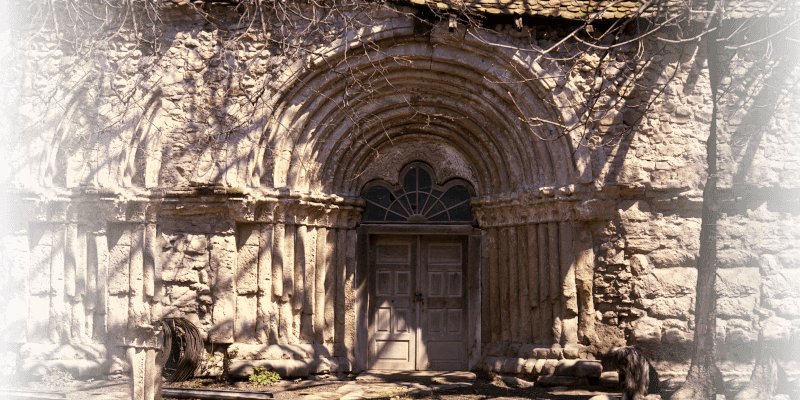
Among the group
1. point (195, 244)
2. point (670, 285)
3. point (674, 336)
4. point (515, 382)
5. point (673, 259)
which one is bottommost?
point (515, 382)

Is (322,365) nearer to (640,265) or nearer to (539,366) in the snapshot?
→ (539,366)

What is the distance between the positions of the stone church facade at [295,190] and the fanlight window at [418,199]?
851mm

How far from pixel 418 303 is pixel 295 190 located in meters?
2.23

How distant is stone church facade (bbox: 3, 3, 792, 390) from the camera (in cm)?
736

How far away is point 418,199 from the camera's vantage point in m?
8.71

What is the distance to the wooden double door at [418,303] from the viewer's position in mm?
8617

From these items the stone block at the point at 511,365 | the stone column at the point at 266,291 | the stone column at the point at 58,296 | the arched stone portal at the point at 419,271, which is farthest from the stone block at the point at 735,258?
the stone column at the point at 58,296

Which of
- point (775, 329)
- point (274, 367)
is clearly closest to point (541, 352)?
point (775, 329)

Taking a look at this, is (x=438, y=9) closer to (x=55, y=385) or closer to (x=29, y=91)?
(x=29, y=91)

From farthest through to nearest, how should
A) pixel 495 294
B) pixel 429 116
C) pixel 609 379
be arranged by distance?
pixel 429 116, pixel 495 294, pixel 609 379

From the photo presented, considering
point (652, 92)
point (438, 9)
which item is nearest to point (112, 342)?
point (438, 9)

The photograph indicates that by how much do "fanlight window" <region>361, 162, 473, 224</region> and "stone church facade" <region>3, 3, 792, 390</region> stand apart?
33.5 inches

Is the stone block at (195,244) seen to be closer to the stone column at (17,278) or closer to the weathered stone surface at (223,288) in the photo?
the weathered stone surface at (223,288)

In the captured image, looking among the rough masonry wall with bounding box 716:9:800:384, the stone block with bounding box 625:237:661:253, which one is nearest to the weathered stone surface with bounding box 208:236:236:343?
the stone block with bounding box 625:237:661:253
